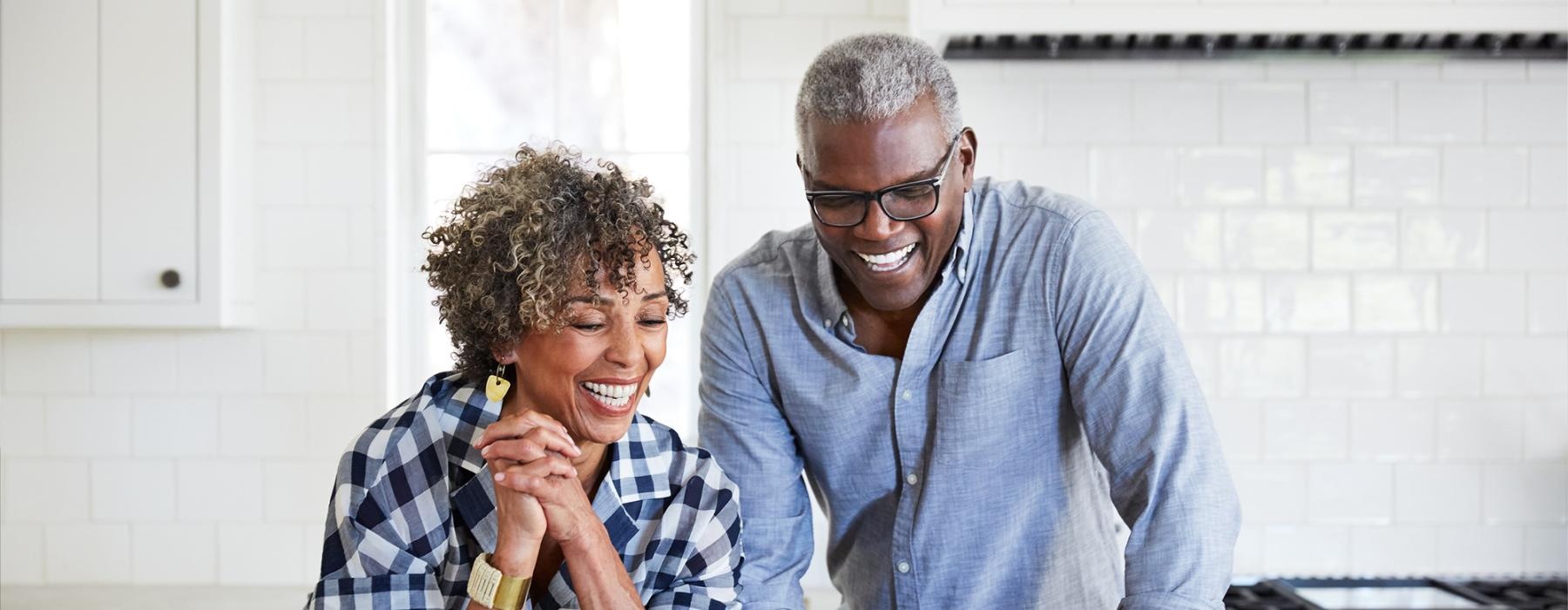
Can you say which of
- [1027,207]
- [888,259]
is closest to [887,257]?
[888,259]

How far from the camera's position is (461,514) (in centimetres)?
148

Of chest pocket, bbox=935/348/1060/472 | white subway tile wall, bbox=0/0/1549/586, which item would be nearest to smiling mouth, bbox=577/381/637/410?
chest pocket, bbox=935/348/1060/472

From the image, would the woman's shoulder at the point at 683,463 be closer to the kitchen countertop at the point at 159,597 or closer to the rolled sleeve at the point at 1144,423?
the rolled sleeve at the point at 1144,423

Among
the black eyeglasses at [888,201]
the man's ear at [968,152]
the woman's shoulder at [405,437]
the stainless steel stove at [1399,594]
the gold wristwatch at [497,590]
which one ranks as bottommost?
the stainless steel stove at [1399,594]

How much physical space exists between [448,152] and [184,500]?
3.26 feet

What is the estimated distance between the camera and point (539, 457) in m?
1.37

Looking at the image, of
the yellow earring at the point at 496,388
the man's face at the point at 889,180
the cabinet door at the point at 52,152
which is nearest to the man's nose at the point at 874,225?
the man's face at the point at 889,180

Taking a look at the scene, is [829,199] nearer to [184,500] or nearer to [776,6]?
[776,6]

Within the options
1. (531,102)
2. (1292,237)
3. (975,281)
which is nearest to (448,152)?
(531,102)

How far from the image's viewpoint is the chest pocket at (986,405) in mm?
1646

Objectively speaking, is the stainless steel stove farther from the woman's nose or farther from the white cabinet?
the white cabinet

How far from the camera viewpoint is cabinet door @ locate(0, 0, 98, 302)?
2.68 metres

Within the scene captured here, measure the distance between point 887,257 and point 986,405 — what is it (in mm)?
257

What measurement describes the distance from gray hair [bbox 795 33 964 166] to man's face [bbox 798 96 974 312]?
0.01 metres
